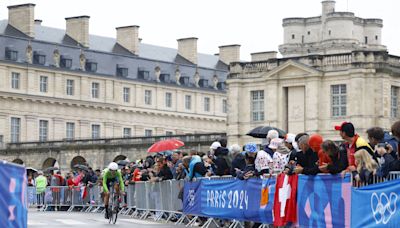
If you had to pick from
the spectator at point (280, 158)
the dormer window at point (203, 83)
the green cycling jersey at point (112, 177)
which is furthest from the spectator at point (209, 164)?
the dormer window at point (203, 83)

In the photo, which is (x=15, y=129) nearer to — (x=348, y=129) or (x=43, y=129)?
(x=43, y=129)

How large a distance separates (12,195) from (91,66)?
84.0 m

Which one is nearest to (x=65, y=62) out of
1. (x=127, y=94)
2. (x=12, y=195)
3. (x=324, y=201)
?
(x=127, y=94)

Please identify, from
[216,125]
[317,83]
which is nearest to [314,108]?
[317,83]

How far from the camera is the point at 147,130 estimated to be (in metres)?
102

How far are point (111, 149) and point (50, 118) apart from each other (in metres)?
10.7

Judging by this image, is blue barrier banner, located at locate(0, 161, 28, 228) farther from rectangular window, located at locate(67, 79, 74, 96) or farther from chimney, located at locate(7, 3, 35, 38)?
chimney, located at locate(7, 3, 35, 38)

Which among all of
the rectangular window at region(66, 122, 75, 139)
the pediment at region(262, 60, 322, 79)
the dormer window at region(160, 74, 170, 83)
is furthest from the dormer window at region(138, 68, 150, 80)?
the pediment at region(262, 60, 322, 79)

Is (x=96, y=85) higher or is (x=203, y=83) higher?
(x=203, y=83)

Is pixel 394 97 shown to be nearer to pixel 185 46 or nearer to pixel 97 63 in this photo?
pixel 97 63

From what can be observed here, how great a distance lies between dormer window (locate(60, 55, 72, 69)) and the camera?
95188 millimetres

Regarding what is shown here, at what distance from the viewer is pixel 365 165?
1623 cm

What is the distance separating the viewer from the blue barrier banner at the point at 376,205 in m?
15.0

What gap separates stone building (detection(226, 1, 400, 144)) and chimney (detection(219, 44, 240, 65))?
44.4 metres
